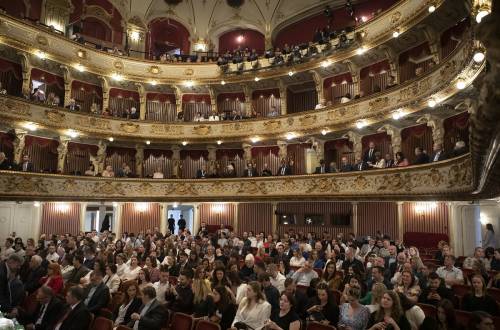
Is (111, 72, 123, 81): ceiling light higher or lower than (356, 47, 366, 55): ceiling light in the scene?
higher

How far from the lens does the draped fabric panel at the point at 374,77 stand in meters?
19.3

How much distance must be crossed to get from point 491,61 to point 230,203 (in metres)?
22.2

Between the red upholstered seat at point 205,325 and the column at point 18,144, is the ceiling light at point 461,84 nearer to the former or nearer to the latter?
the red upholstered seat at point 205,325

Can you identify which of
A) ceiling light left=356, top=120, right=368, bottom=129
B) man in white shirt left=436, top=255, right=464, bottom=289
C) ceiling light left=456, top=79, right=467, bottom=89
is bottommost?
man in white shirt left=436, top=255, right=464, bottom=289

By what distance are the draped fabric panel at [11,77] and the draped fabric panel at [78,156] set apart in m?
4.02

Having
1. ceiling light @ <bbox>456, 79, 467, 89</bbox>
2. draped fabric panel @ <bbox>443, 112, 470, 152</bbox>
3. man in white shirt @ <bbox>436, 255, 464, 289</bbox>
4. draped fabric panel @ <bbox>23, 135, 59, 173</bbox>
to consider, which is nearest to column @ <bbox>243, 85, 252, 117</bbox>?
draped fabric panel @ <bbox>23, 135, 59, 173</bbox>

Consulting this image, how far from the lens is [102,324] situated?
586 centimetres

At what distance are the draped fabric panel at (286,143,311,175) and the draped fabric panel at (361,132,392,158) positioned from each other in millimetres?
3801

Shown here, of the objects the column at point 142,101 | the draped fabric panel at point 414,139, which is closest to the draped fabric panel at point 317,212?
the draped fabric panel at point 414,139

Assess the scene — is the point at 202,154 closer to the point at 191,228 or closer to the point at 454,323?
the point at 191,228

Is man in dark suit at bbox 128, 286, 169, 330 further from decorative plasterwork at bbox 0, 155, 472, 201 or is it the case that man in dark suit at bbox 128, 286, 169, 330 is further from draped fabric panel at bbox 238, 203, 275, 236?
draped fabric panel at bbox 238, 203, 275, 236

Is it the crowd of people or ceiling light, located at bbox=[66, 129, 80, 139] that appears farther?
ceiling light, located at bbox=[66, 129, 80, 139]

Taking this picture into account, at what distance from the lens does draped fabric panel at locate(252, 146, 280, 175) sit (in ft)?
80.1

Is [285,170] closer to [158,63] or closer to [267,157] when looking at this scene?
[267,157]
